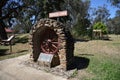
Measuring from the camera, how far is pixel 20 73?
10.2 meters

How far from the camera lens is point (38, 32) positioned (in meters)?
11.6

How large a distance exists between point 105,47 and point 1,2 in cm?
1378

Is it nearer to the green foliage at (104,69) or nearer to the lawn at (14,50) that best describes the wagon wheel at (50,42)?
the green foliage at (104,69)

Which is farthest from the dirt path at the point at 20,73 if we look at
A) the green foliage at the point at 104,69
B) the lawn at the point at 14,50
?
the lawn at the point at 14,50

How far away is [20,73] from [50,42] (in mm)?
2452

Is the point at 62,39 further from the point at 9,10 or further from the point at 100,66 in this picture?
the point at 9,10

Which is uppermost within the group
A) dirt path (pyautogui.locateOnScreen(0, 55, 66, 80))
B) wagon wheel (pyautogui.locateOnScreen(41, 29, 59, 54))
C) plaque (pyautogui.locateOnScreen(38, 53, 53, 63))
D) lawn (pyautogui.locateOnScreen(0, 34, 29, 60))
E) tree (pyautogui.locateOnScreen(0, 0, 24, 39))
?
tree (pyautogui.locateOnScreen(0, 0, 24, 39))

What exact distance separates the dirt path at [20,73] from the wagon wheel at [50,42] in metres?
1.52

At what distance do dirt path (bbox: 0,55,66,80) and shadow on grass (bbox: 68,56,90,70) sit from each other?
132 cm

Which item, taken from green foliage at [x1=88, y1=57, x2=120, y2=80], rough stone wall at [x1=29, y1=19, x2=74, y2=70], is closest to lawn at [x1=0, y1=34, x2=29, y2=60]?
rough stone wall at [x1=29, y1=19, x2=74, y2=70]

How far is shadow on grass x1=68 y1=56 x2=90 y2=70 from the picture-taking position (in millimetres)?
10311

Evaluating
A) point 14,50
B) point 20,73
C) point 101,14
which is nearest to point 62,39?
point 20,73

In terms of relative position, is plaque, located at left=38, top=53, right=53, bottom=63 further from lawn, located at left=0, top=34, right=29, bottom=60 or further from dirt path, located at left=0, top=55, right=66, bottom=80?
lawn, located at left=0, top=34, right=29, bottom=60

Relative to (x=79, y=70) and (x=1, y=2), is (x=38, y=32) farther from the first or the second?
(x=1, y=2)
